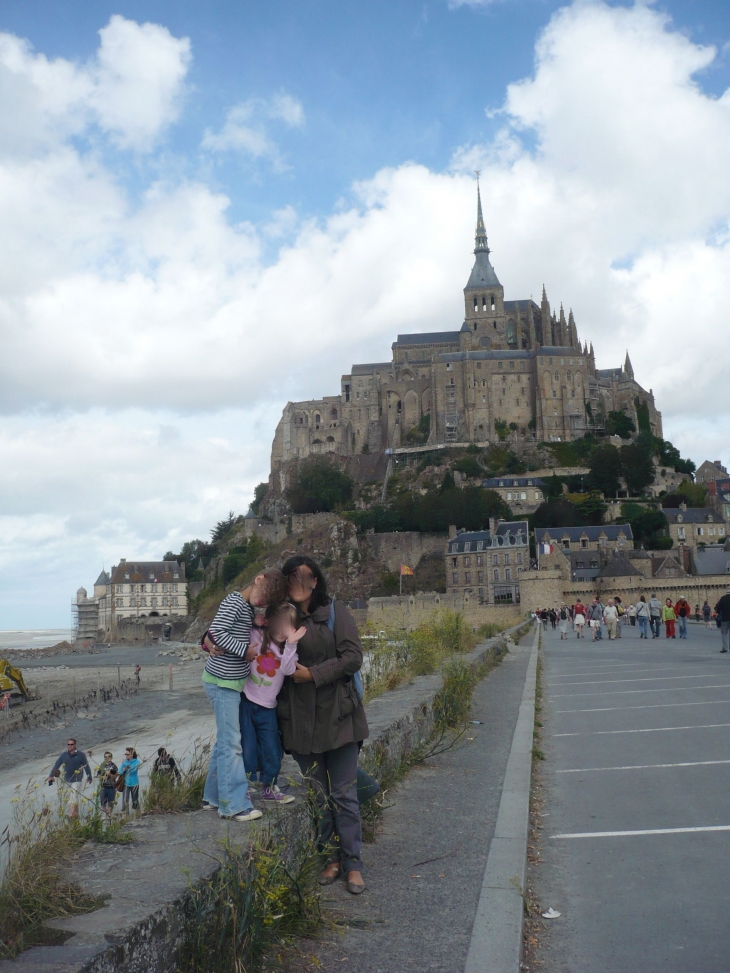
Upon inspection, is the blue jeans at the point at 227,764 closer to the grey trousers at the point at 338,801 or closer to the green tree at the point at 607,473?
the grey trousers at the point at 338,801

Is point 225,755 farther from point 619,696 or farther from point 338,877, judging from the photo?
point 619,696

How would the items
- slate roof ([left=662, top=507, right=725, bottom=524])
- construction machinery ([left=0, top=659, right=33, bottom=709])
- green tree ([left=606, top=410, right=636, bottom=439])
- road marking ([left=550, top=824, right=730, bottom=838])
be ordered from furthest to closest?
green tree ([left=606, top=410, right=636, bottom=439]) → slate roof ([left=662, top=507, right=725, bottom=524]) → construction machinery ([left=0, top=659, right=33, bottom=709]) → road marking ([left=550, top=824, right=730, bottom=838])

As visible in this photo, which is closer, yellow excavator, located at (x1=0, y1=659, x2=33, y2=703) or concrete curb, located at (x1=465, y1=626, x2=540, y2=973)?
concrete curb, located at (x1=465, y1=626, x2=540, y2=973)

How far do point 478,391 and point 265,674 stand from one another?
85.4 m

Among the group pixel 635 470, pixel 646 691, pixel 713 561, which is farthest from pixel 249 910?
pixel 635 470

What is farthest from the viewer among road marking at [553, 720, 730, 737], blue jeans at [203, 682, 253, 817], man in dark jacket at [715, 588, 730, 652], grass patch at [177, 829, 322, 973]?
man in dark jacket at [715, 588, 730, 652]

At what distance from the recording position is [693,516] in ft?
223

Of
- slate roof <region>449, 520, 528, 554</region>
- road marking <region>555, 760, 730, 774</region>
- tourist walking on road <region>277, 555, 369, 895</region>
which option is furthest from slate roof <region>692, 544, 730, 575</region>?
tourist walking on road <region>277, 555, 369, 895</region>

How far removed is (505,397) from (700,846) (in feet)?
279

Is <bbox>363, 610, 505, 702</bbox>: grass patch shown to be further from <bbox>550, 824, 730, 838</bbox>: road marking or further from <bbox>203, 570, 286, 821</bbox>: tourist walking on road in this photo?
<bbox>203, 570, 286, 821</bbox>: tourist walking on road

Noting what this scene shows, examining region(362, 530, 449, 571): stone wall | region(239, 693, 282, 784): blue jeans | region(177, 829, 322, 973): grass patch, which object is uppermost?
region(362, 530, 449, 571): stone wall

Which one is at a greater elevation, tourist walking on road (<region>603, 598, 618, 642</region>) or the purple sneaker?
the purple sneaker

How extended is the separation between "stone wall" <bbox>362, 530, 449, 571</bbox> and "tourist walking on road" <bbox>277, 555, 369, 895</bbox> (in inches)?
2611

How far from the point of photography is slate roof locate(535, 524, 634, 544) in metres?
63.1
